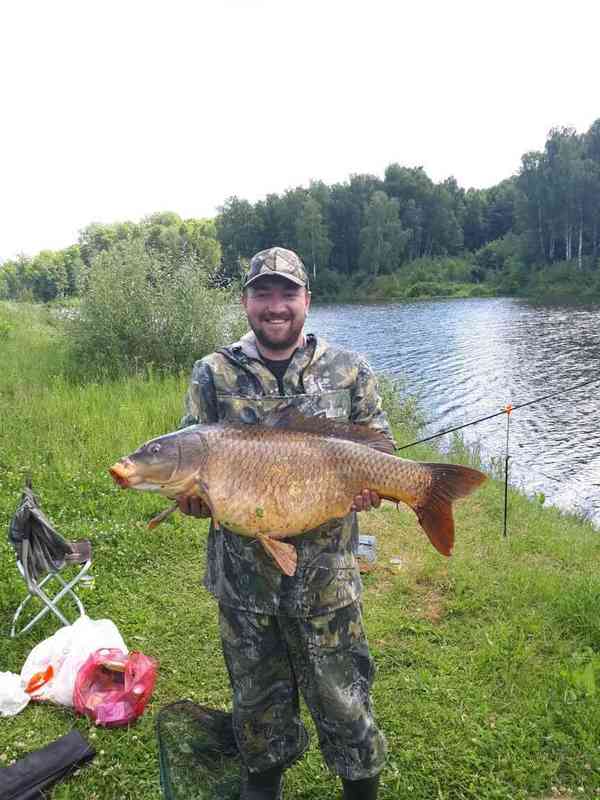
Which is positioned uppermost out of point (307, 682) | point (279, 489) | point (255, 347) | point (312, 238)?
point (312, 238)

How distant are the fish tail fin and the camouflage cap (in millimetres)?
953

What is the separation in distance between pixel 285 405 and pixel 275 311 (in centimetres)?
40

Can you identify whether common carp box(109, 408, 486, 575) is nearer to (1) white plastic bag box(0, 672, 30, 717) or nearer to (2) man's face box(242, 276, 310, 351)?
(2) man's face box(242, 276, 310, 351)

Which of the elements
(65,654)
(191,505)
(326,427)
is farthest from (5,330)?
(326,427)

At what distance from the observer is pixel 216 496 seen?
2.30 metres

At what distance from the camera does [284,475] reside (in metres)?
2.35

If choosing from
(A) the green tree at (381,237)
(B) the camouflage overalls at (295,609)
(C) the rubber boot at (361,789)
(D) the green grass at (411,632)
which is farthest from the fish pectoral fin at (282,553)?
(A) the green tree at (381,237)

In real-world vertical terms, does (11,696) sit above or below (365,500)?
below

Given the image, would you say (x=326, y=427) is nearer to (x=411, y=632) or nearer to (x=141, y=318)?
(x=411, y=632)

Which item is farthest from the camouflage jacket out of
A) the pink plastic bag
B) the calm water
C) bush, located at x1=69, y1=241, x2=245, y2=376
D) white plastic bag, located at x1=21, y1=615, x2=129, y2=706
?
bush, located at x1=69, y1=241, x2=245, y2=376

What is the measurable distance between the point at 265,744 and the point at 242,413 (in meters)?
1.45

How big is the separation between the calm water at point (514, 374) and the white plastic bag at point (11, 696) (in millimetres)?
7429

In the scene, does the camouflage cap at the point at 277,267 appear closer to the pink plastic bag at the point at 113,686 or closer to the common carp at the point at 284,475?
the common carp at the point at 284,475

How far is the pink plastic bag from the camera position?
11.4 ft
